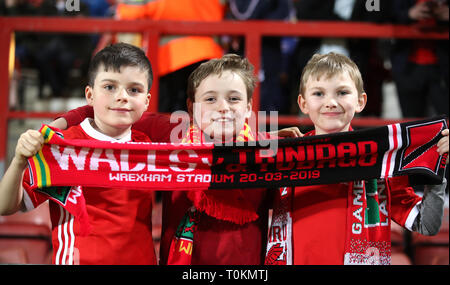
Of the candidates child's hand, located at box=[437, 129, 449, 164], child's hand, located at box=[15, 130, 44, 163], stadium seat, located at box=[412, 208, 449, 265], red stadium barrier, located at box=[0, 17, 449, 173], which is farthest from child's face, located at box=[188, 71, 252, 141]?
stadium seat, located at box=[412, 208, 449, 265]

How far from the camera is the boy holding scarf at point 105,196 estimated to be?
5.11 ft

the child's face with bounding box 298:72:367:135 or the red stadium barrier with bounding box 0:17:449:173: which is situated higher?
the red stadium barrier with bounding box 0:17:449:173

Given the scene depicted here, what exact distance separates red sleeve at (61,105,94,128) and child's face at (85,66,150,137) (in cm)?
13

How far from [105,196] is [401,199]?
35.4 inches

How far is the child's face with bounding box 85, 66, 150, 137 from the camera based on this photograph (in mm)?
1578

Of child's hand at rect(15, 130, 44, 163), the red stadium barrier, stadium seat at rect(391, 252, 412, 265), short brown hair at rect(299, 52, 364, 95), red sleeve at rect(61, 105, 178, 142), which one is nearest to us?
child's hand at rect(15, 130, 44, 163)

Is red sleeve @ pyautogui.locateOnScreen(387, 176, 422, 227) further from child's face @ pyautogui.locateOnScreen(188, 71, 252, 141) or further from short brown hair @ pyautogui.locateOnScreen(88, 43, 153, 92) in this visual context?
short brown hair @ pyautogui.locateOnScreen(88, 43, 153, 92)

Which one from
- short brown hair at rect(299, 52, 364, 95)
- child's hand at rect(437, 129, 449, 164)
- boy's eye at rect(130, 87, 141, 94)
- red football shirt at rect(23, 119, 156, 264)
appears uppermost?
short brown hair at rect(299, 52, 364, 95)

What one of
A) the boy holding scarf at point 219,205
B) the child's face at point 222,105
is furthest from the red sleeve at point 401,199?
the child's face at point 222,105

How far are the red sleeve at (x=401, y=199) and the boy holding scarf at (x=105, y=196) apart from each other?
2.48 feet

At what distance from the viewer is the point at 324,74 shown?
1609mm

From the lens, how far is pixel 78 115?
174 cm

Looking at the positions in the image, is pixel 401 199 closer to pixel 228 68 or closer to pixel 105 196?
pixel 228 68
